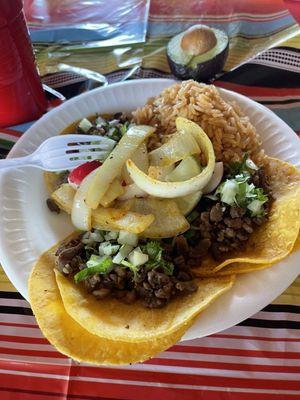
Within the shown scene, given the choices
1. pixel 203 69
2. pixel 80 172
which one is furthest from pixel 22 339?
pixel 203 69

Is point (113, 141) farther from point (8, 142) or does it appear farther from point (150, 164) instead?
point (8, 142)

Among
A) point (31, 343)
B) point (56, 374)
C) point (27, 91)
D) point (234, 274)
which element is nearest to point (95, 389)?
point (56, 374)

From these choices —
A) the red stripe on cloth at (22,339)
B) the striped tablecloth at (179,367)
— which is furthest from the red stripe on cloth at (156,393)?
the red stripe on cloth at (22,339)

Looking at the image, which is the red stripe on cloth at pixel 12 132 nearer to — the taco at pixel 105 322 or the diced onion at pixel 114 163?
the diced onion at pixel 114 163

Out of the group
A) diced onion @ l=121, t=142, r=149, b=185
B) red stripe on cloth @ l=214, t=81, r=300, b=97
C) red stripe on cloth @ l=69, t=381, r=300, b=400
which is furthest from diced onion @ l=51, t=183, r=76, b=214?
red stripe on cloth @ l=214, t=81, r=300, b=97

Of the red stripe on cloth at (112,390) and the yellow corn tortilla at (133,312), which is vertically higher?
the yellow corn tortilla at (133,312)

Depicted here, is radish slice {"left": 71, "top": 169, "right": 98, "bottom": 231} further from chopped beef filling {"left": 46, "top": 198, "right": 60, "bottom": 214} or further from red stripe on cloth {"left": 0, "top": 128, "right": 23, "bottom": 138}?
red stripe on cloth {"left": 0, "top": 128, "right": 23, "bottom": 138}
